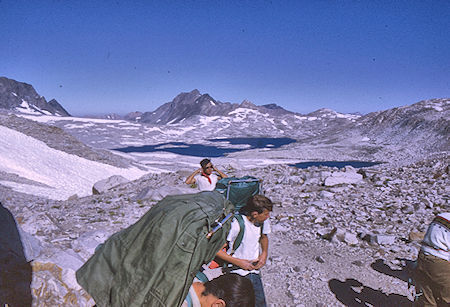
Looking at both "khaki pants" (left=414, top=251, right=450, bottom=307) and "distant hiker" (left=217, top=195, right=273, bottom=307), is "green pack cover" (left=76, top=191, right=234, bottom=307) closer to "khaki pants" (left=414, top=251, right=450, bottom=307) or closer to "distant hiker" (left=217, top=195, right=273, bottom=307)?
"distant hiker" (left=217, top=195, right=273, bottom=307)

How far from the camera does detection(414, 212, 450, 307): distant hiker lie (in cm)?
340

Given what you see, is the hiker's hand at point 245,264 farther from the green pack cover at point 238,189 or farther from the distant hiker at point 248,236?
the green pack cover at point 238,189

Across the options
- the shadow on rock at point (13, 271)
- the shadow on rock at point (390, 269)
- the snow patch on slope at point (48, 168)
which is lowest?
the snow patch on slope at point (48, 168)

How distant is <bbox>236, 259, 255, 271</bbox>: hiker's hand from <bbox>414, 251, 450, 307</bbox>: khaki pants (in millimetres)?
2333

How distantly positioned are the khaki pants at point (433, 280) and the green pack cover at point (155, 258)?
3090 millimetres

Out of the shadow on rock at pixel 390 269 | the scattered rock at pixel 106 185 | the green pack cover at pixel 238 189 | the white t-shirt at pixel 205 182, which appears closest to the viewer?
the green pack cover at pixel 238 189

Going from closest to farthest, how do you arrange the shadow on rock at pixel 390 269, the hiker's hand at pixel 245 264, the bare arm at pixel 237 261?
the bare arm at pixel 237 261
the hiker's hand at pixel 245 264
the shadow on rock at pixel 390 269

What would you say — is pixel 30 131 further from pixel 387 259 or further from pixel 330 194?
pixel 387 259

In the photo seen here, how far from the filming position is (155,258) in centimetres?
210

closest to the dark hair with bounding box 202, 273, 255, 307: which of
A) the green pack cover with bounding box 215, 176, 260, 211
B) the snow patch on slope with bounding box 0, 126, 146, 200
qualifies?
the green pack cover with bounding box 215, 176, 260, 211

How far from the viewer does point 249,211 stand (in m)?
4.00

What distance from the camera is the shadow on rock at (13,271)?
3.04 meters

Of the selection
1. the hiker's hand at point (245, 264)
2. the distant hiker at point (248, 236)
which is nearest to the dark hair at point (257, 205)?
the distant hiker at point (248, 236)

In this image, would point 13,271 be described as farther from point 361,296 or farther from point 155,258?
point 361,296
